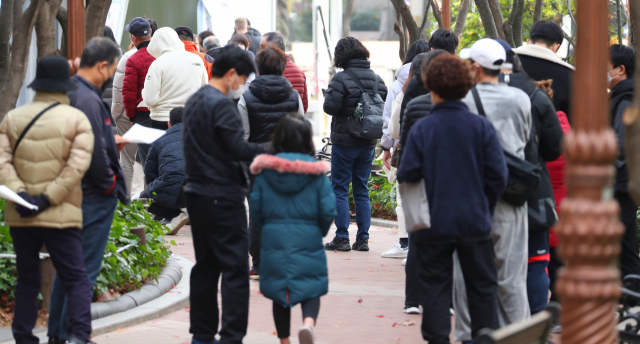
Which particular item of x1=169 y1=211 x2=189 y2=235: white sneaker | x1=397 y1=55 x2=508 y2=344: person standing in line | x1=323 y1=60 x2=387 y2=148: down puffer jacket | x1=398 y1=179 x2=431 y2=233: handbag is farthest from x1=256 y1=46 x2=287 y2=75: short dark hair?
x1=169 y1=211 x2=189 y2=235: white sneaker

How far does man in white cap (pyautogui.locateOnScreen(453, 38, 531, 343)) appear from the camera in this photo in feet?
16.5

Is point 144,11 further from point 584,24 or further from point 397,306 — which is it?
point 584,24

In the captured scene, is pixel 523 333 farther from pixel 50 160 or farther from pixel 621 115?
pixel 621 115

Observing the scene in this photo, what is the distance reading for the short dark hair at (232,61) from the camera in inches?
200

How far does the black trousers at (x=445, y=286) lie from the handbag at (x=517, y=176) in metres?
0.38

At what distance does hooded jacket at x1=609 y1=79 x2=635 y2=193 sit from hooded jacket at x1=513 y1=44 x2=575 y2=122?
0.43 metres

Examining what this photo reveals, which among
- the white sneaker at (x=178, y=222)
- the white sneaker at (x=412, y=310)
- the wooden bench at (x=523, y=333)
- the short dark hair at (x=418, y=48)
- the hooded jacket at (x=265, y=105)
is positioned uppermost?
the short dark hair at (x=418, y=48)

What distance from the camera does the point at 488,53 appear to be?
5.07 m

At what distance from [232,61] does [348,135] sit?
375 cm

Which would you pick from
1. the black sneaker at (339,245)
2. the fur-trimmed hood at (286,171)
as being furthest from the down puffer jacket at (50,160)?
the black sneaker at (339,245)

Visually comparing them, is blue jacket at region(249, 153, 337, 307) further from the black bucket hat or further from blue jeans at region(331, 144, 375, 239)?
blue jeans at region(331, 144, 375, 239)

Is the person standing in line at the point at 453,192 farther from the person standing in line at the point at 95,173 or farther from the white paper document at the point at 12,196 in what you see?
the white paper document at the point at 12,196

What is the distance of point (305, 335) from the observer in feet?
15.7

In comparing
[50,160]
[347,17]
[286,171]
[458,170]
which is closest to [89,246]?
[50,160]
